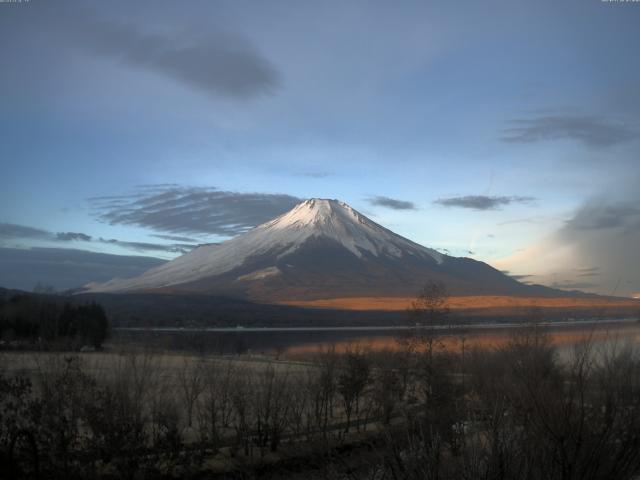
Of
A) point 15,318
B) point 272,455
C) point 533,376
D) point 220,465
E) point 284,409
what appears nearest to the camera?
point 533,376

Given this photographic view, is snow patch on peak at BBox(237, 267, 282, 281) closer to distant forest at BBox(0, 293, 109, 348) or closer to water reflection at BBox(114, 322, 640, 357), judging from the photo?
water reflection at BBox(114, 322, 640, 357)

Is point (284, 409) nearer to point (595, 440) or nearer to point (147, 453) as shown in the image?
point (147, 453)

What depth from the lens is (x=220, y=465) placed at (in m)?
14.5

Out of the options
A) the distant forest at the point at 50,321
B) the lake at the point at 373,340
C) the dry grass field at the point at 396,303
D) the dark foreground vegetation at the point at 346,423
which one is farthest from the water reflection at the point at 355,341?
the dry grass field at the point at 396,303

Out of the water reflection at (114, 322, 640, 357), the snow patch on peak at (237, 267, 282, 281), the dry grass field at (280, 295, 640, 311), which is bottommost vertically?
the water reflection at (114, 322, 640, 357)

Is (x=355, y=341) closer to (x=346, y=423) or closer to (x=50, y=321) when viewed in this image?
(x=50, y=321)

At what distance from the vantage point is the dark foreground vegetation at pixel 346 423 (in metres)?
5.66

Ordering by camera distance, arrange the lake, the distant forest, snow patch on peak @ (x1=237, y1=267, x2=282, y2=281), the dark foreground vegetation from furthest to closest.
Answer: snow patch on peak @ (x1=237, y1=267, x2=282, y2=281)
the distant forest
the lake
the dark foreground vegetation

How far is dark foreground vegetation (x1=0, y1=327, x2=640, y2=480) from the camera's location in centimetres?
566

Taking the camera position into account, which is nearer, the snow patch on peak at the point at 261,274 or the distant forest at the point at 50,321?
the distant forest at the point at 50,321

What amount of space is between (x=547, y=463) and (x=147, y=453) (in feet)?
29.2

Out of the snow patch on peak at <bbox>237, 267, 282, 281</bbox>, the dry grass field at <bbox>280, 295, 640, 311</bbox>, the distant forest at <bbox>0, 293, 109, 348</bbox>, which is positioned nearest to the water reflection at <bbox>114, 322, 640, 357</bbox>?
the distant forest at <bbox>0, 293, 109, 348</bbox>

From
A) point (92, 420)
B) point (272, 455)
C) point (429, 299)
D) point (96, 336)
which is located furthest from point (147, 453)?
point (96, 336)

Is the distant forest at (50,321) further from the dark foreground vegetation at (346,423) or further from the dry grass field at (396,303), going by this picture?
the dry grass field at (396,303)
